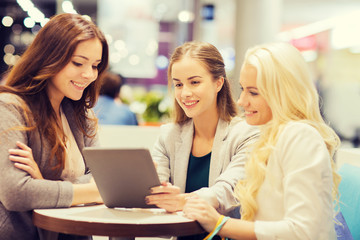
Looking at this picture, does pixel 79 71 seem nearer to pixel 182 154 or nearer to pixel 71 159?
pixel 71 159

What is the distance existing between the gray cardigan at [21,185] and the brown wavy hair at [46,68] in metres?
0.05

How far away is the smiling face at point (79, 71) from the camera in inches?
85.7

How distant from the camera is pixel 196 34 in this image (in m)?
8.64

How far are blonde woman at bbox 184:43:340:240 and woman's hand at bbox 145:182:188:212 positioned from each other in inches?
4.6

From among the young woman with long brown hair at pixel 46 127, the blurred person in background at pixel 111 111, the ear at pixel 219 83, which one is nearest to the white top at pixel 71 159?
the young woman with long brown hair at pixel 46 127

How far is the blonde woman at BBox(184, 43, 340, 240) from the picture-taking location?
5.36 feet

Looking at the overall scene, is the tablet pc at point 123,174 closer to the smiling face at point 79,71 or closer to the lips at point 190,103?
the smiling face at point 79,71

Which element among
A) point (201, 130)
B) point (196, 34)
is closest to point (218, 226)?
point (201, 130)

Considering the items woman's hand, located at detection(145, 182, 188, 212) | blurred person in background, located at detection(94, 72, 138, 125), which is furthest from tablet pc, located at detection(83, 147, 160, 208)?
blurred person in background, located at detection(94, 72, 138, 125)

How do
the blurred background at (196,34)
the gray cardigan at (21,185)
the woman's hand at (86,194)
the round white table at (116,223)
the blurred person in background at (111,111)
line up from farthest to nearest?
1. the blurred background at (196,34)
2. the blurred person in background at (111,111)
3. the woman's hand at (86,194)
4. the gray cardigan at (21,185)
5. the round white table at (116,223)

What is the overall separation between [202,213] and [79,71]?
0.90m

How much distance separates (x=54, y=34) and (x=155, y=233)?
1.03 metres

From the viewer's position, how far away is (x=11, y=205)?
1931 millimetres

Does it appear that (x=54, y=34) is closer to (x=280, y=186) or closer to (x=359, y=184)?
(x=280, y=186)
